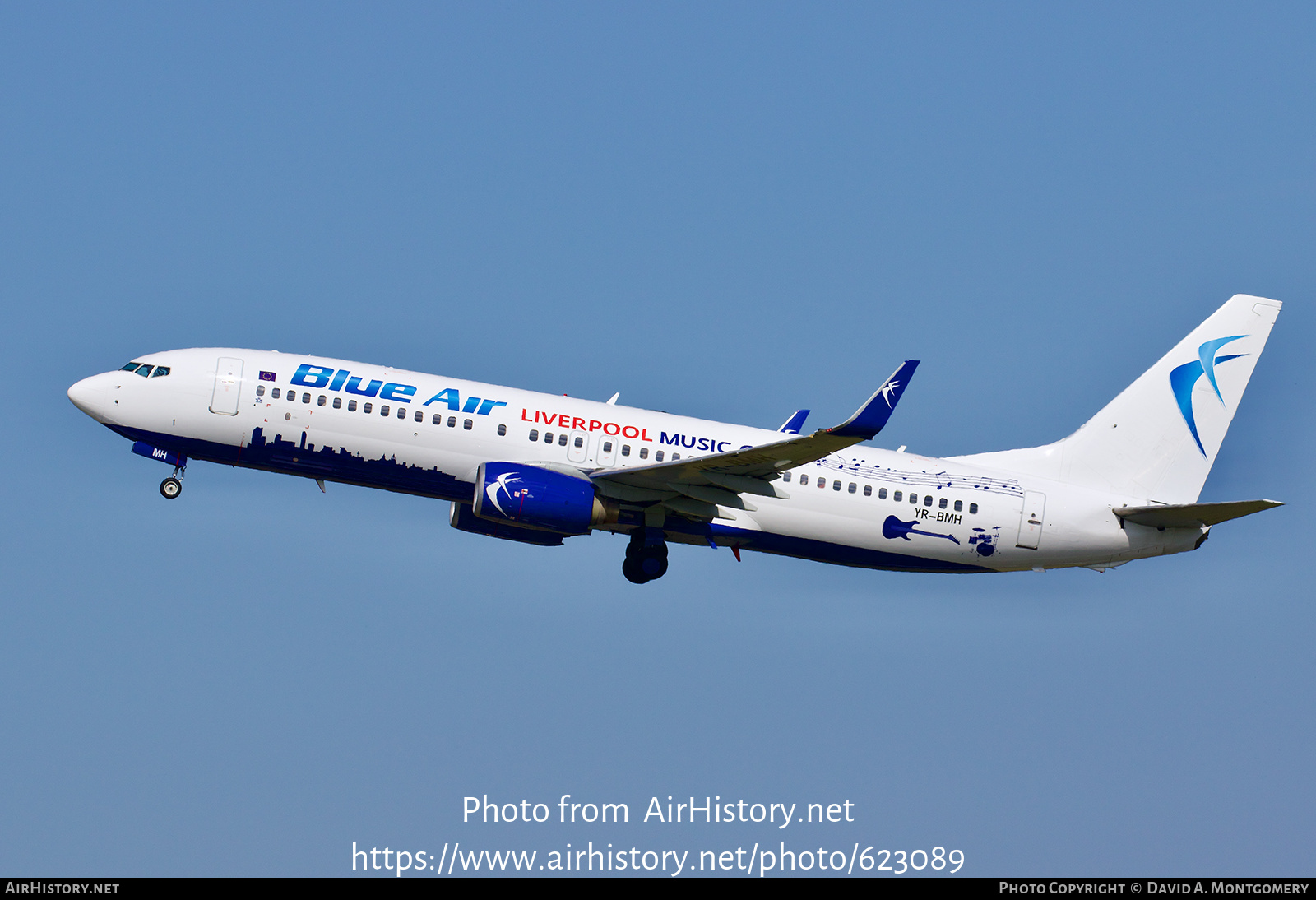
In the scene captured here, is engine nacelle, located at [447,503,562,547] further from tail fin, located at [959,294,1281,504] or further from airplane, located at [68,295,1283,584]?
tail fin, located at [959,294,1281,504]

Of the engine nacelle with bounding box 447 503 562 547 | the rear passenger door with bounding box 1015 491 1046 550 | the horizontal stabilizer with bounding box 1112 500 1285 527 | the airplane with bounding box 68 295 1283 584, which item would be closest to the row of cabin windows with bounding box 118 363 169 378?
the airplane with bounding box 68 295 1283 584

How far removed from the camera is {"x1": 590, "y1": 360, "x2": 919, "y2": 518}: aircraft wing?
32219mm

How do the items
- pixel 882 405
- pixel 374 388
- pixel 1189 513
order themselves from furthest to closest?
1. pixel 1189 513
2. pixel 374 388
3. pixel 882 405

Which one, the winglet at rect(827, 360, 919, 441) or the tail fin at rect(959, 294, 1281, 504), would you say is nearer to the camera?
the winglet at rect(827, 360, 919, 441)

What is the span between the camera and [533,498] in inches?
1355

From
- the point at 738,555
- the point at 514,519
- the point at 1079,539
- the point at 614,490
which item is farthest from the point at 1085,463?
the point at 514,519

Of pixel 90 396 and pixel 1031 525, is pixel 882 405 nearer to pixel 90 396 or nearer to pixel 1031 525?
pixel 1031 525

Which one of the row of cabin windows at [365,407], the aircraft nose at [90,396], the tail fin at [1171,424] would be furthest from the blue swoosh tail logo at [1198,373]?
the aircraft nose at [90,396]

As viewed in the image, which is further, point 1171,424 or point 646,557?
point 1171,424

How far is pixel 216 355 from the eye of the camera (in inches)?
1427

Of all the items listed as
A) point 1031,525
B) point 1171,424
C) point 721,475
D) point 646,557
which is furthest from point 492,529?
point 1171,424

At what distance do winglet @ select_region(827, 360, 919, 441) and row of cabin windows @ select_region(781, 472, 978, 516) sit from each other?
21.5ft

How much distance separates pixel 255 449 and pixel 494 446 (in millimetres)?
6186

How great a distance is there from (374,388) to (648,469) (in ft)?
24.4
